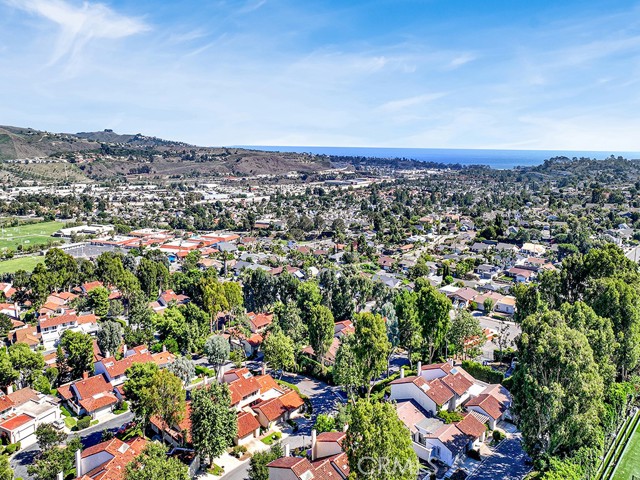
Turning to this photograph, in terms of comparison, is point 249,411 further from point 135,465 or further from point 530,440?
point 530,440

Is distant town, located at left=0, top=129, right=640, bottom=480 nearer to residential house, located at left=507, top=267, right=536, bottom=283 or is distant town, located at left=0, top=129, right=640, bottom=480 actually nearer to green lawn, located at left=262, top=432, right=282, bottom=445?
green lawn, located at left=262, top=432, right=282, bottom=445

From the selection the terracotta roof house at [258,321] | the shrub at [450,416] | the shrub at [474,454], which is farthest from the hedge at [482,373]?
the terracotta roof house at [258,321]

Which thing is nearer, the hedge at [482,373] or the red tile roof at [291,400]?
the red tile roof at [291,400]

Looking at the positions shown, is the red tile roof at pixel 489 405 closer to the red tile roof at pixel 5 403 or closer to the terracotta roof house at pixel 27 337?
the red tile roof at pixel 5 403

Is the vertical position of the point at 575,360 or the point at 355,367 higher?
the point at 575,360

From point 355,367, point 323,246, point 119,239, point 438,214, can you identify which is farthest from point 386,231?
point 355,367

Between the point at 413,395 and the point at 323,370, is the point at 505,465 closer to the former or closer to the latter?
the point at 413,395
